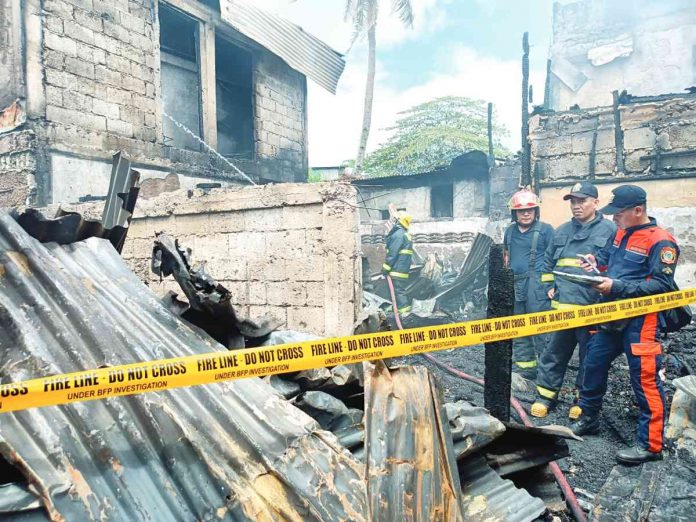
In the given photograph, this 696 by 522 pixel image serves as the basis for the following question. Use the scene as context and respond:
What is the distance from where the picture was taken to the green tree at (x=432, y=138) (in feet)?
97.8

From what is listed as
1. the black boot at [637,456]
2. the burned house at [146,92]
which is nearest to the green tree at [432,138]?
the burned house at [146,92]

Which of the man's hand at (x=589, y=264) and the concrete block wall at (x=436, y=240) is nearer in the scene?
the man's hand at (x=589, y=264)

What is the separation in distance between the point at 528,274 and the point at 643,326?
6.16 feet

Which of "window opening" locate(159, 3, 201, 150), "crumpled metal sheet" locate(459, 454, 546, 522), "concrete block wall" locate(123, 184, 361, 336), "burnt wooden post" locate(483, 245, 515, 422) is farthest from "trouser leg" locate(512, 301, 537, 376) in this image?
"window opening" locate(159, 3, 201, 150)

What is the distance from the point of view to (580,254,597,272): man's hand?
11.9ft

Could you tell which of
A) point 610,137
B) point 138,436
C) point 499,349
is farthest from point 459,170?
point 138,436

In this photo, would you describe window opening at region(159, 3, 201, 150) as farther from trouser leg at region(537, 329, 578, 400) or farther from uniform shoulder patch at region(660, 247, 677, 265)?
uniform shoulder patch at region(660, 247, 677, 265)

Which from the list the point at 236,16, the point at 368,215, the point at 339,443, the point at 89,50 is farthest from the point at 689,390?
the point at 368,215

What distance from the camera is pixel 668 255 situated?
2926mm

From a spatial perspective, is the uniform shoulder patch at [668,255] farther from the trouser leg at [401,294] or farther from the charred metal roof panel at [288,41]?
the charred metal roof panel at [288,41]

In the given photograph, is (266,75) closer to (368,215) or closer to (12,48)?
(12,48)

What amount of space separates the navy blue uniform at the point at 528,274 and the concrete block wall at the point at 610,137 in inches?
241

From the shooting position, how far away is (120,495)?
1.23m

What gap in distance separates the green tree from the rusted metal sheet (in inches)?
1044
